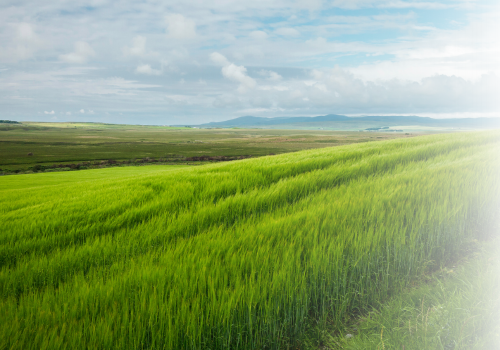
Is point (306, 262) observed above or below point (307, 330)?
above

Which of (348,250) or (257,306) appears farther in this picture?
(348,250)

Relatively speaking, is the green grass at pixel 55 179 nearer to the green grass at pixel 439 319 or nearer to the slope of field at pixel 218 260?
the slope of field at pixel 218 260

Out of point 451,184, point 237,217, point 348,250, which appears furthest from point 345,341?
point 451,184

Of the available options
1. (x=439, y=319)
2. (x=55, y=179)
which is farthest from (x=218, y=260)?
(x=55, y=179)

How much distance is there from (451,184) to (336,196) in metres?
2.11

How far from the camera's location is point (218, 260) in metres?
2.63

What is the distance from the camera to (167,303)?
207 cm

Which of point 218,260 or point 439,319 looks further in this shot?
point 218,260

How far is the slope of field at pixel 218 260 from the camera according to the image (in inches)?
76.9

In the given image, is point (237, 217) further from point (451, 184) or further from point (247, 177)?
point (451, 184)

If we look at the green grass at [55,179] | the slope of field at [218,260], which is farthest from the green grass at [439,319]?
the green grass at [55,179]

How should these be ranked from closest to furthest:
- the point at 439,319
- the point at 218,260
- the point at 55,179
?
the point at 439,319 → the point at 218,260 → the point at 55,179

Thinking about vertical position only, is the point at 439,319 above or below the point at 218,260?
below

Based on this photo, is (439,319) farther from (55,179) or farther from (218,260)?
(55,179)
